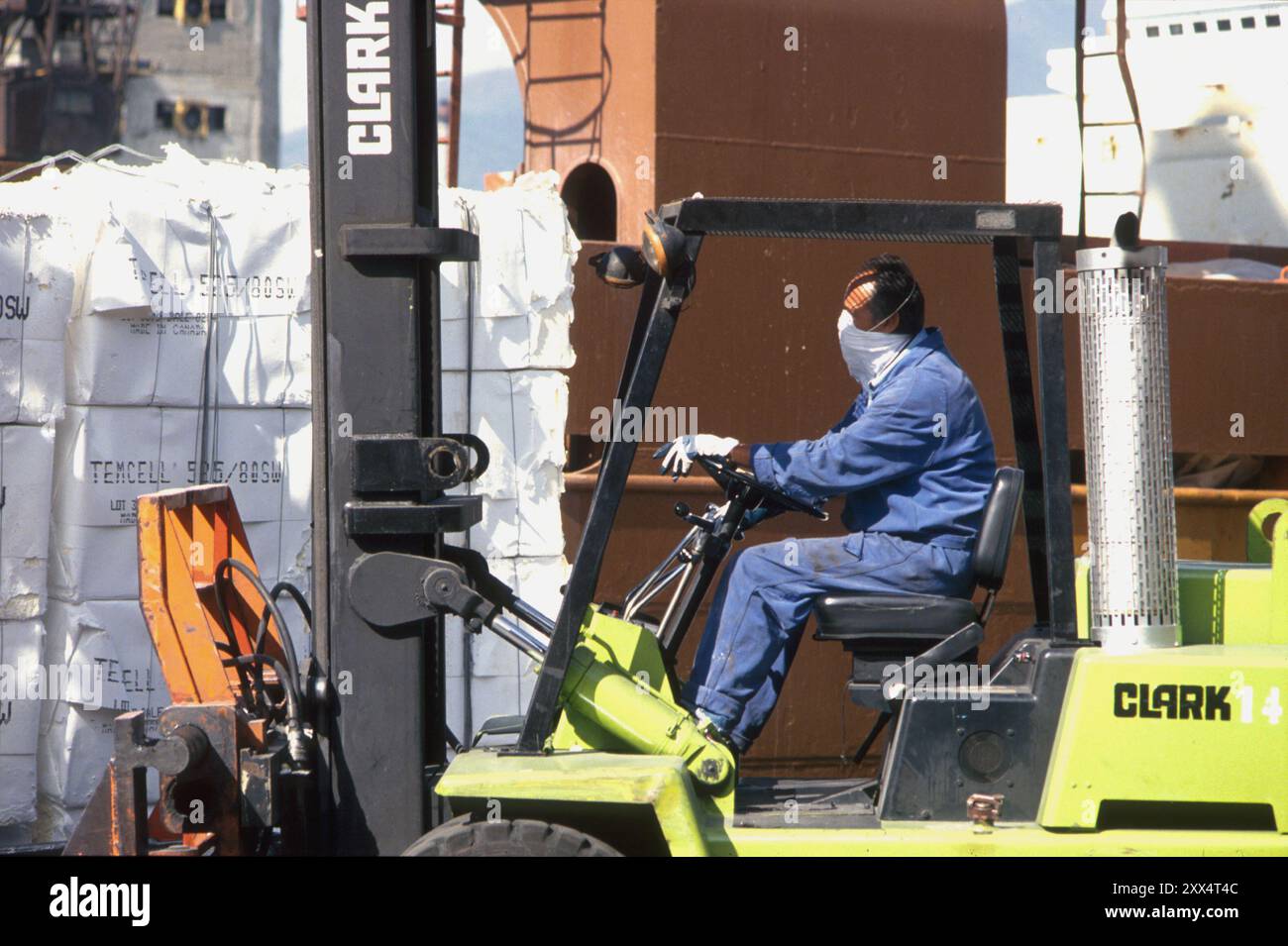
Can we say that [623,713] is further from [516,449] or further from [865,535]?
[516,449]

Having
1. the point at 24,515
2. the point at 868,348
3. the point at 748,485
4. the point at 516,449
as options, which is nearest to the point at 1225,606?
the point at 868,348

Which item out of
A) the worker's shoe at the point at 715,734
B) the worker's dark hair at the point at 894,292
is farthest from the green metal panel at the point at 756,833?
the worker's dark hair at the point at 894,292

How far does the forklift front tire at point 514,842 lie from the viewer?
11.1ft

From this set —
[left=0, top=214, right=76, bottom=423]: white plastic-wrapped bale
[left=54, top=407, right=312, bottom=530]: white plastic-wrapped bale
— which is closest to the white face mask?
[left=54, top=407, right=312, bottom=530]: white plastic-wrapped bale

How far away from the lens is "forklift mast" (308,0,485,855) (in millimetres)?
3764

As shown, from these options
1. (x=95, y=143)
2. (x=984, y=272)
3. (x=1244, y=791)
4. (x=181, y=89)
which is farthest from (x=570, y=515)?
(x=181, y=89)

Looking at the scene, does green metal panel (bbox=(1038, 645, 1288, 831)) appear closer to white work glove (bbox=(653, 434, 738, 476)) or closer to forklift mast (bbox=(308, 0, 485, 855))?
white work glove (bbox=(653, 434, 738, 476))

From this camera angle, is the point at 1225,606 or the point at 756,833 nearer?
the point at 756,833

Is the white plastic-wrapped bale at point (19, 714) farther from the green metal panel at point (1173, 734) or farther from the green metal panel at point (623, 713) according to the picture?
the green metal panel at point (1173, 734)

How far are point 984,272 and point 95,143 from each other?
31.1 meters

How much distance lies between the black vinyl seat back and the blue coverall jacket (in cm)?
11

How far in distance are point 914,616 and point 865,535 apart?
29cm

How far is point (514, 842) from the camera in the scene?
3.39m
